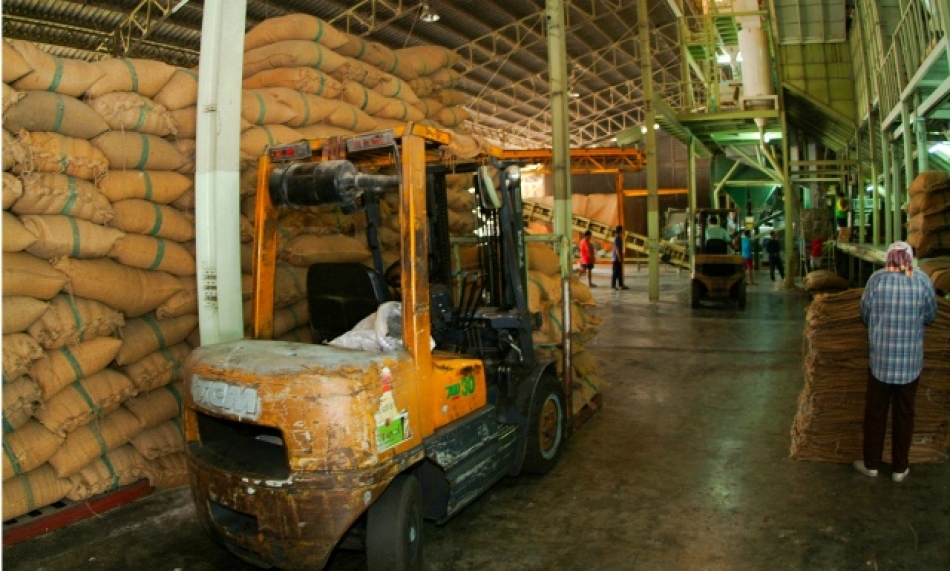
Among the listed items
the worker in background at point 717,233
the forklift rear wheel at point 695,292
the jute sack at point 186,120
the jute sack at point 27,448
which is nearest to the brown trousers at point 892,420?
the jute sack at point 186,120

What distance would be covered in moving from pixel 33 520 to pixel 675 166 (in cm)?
3382

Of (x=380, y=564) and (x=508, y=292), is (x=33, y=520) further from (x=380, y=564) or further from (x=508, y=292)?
(x=508, y=292)

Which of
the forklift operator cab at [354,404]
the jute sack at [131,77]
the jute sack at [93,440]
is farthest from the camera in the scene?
the jute sack at [131,77]

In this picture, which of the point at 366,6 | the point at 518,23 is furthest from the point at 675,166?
the point at 366,6

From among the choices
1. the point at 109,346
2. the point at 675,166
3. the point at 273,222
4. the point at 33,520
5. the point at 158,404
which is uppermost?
the point at 675,166

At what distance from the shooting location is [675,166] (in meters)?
35.1

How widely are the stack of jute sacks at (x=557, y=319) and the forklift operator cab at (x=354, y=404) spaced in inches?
43.5

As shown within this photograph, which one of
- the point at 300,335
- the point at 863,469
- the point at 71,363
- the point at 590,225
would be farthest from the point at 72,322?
the point at 590,225

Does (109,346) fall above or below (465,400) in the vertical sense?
above

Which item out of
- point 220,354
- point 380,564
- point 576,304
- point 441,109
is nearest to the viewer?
point 380,564

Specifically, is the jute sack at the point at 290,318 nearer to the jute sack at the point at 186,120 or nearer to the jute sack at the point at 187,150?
the jute sack at the point at 187,150

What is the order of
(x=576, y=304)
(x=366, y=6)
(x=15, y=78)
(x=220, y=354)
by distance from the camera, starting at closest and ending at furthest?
(x=220, y=354)
(x=15, y=78)
(x=576, y=304)
(x=366, y=6)

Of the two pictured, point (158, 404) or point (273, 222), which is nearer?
point (273, 222)

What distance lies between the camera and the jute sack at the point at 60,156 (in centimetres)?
421
